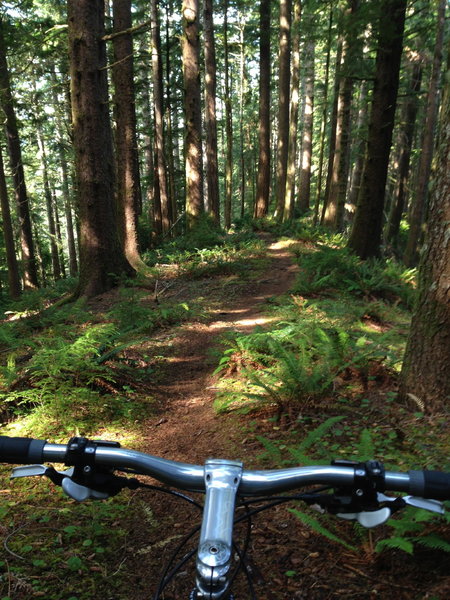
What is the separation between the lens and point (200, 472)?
1.36 meters

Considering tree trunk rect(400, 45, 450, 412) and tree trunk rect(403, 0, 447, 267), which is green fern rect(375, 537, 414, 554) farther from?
tree trunk rect(403, 0, 447, 267)

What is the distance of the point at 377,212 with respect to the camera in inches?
432

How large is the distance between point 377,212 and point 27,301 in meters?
9.38

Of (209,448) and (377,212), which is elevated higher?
(377,212)

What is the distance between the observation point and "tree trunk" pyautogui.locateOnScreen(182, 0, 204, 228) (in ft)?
44.2

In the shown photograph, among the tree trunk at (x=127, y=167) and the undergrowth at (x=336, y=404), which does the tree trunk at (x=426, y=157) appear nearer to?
the undergrowth at (x=336, y=404)

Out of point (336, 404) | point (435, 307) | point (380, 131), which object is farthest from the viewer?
point (380, 131)

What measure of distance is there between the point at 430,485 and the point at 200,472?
2.51 feet

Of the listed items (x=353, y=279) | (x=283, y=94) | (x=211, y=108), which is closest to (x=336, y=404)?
(x=353, y=279)

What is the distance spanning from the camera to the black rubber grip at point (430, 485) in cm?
130

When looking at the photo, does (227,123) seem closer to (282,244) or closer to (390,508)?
(282,244)

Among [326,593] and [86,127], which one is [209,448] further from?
[86,127]

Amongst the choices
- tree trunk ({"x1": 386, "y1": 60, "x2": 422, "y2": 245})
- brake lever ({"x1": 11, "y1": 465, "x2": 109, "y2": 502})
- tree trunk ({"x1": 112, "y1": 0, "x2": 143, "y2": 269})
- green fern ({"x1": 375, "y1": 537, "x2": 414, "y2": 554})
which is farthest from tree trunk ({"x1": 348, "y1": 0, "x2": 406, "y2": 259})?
brake lever ({"x1": 11, "y1": 465, "x2": 109, "y2": 502})

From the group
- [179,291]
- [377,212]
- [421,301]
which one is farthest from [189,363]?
[377,212]
